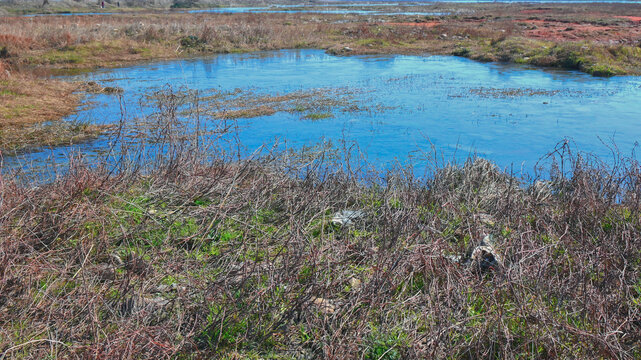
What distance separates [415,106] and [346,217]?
990cm

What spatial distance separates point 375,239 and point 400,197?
1.18 metres

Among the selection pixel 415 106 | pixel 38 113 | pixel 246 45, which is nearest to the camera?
pixel 38 113

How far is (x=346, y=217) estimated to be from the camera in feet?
19.7

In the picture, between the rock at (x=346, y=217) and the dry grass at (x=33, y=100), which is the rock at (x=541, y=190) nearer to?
the rock at (x=346, y=217)

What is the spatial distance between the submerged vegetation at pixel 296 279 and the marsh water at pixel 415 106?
2.50 meters

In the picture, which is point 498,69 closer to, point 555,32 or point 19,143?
point 555,32

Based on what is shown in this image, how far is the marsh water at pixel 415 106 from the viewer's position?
11.3m

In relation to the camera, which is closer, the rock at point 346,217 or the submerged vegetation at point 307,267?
the submerged vegetation at point 307,267

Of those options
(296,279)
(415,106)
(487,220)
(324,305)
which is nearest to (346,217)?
(487,220)

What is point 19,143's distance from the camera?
10.9m

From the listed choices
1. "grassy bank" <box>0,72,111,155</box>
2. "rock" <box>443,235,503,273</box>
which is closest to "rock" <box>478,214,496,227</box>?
"rock" <box>443,235,503,273</box>

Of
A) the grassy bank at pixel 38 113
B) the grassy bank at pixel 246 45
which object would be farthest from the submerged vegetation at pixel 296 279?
the grassy bank at pixel 246 45

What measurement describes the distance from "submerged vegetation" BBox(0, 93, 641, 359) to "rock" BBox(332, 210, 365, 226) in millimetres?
29

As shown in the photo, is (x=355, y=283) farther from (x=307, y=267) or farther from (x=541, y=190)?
(x=541, y=190)
